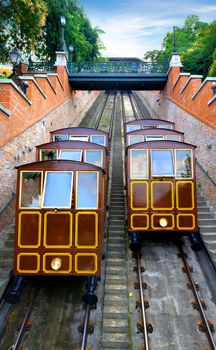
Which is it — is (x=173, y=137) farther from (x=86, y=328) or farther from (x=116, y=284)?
(x=86, y=328)

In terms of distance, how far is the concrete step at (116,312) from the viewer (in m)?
6.54

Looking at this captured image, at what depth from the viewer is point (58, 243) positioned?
6.45 meters

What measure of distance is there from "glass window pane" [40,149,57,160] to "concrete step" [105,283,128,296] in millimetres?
3856

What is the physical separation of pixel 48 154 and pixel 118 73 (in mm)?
12877

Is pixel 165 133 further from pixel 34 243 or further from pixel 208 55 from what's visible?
pixel 208 55

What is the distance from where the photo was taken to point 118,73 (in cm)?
2023

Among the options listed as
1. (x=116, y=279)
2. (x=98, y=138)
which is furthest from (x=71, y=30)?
(x=116, y=279)

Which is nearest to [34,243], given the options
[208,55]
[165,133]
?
[165,133]

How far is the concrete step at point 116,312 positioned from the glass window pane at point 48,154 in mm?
4362

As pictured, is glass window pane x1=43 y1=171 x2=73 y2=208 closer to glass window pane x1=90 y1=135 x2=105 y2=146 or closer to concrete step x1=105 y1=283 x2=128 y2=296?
concrete step x1=105 y1=283 x2=128 y2=296

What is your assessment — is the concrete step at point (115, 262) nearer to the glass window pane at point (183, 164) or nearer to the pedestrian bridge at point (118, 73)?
the glass window pane at point (183, 164)

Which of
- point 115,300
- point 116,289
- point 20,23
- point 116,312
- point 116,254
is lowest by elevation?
point 116,312

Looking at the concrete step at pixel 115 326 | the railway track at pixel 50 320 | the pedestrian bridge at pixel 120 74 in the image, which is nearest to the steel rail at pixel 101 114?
the pedestrian bridge at pixel 120 74

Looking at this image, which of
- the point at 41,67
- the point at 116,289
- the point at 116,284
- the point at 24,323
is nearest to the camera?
the point at 24,323
